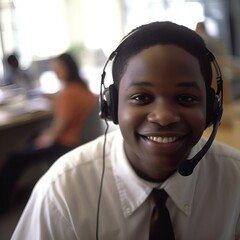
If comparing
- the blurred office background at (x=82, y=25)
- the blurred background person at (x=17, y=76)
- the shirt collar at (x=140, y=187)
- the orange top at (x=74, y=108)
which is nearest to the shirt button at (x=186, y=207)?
the shirt collar at (x=140, y=187)

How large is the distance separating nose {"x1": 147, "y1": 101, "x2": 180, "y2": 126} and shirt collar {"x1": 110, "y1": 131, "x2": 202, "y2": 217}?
183 mm

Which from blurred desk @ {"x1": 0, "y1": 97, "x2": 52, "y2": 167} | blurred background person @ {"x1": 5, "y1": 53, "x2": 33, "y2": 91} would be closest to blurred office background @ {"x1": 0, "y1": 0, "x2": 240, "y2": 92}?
blurred background person @ {"x1": 5, "y1": 53, "x2": 33, "y2": 91}

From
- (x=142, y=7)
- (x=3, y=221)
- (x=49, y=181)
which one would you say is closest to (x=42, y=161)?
(x=3, y=221)

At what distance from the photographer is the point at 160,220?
875 mm

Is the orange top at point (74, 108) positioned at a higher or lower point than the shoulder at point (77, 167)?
lower

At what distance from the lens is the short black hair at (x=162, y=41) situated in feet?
2.54

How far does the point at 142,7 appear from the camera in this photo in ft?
20.1

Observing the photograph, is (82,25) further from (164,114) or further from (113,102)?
(164,114)

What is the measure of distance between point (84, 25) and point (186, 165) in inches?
233

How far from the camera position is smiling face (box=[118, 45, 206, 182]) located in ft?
2.49

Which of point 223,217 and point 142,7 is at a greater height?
point 142,7

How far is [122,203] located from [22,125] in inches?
92.8

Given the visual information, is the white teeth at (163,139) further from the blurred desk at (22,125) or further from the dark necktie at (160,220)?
the blurred desk at (22,125)

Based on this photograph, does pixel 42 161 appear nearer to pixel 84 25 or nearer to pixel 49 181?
pixel 49 181
